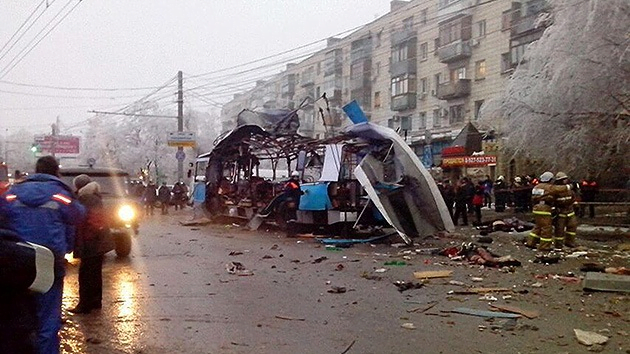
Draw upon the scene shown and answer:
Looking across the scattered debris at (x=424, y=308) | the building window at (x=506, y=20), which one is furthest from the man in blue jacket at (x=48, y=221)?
the building window at (x=506, y=20)

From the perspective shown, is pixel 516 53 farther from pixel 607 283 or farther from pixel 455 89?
pixel 607 283

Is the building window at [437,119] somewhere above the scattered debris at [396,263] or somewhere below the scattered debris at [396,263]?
above

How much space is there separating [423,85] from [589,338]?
43.7 metres

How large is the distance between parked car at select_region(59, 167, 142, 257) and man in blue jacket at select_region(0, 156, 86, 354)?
7.21m

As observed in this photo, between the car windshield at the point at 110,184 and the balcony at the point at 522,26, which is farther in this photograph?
the balcony at the point at 522,26

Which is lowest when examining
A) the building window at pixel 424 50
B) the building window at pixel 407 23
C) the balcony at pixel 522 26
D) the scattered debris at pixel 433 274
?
the scattered debris at pixel 433 274

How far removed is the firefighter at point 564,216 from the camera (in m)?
13.7

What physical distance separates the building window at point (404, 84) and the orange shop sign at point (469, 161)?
662 inches

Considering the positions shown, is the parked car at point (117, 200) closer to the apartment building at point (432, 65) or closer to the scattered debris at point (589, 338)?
the scattered debris at point (589, 338)

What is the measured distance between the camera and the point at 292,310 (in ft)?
25.9

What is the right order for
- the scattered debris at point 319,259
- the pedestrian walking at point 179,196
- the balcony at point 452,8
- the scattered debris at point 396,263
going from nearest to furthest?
the scattered debris at point 396,263 < the scattered debris at point 319,259 < the pedestrian walking at point 179,196 < the balcony at point 452,8

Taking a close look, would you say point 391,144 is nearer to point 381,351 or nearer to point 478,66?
point 381,351

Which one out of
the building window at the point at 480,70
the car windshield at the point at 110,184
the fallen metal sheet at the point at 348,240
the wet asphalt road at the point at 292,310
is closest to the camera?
the wet asphalt road at the point at 292,310

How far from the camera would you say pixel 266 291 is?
9219 millimetres
